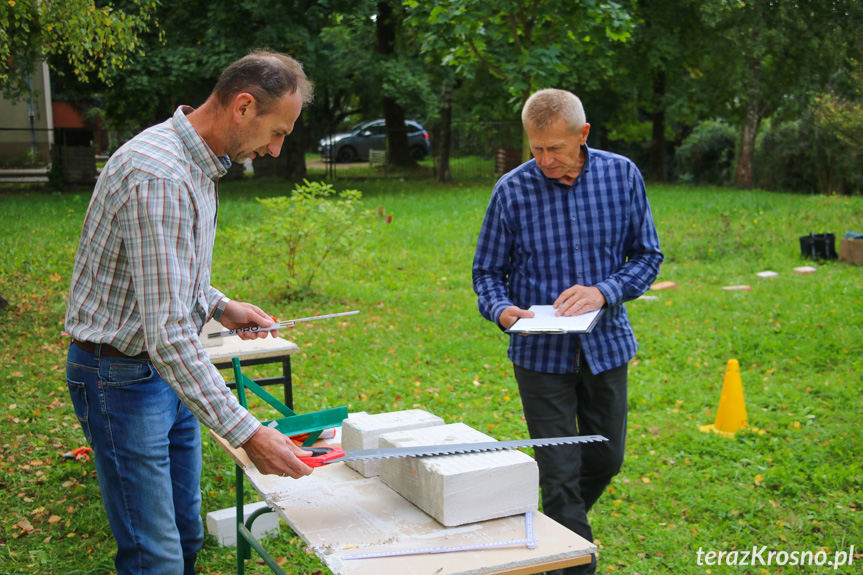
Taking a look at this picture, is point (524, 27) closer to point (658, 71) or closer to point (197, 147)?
point (197, 147)

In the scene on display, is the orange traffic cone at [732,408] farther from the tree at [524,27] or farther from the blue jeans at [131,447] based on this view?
the blue jeans at [131,447]

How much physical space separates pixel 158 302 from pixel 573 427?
1.89 m

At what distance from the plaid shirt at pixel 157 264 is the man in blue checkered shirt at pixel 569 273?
55.6 inches

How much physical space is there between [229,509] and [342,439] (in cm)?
179

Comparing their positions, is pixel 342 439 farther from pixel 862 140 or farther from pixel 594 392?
pixel 862 140

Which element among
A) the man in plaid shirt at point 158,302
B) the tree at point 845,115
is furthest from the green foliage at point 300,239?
the tree at point 845,115

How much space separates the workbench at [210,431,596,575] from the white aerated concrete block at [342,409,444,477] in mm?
61

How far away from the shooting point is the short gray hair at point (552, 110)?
10.1 feet

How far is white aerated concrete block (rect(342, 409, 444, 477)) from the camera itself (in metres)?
2.60

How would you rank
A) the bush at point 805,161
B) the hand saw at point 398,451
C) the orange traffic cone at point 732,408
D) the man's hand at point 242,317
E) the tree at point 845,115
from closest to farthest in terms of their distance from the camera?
the hand saw at point 398,451 → the man's hand at point 242,317 → the orange traffic cone at point 732,408 → the tree at point 845,115 → the bush at point 805,161

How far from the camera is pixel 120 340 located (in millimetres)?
2234

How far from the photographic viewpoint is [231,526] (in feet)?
13.7

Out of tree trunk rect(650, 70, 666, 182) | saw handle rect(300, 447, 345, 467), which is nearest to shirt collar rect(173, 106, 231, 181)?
saw handle rect(300, 447, 345, 467)

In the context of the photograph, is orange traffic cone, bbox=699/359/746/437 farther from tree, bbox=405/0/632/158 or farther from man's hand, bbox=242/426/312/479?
man's hand, bbox=242/426/312/479
